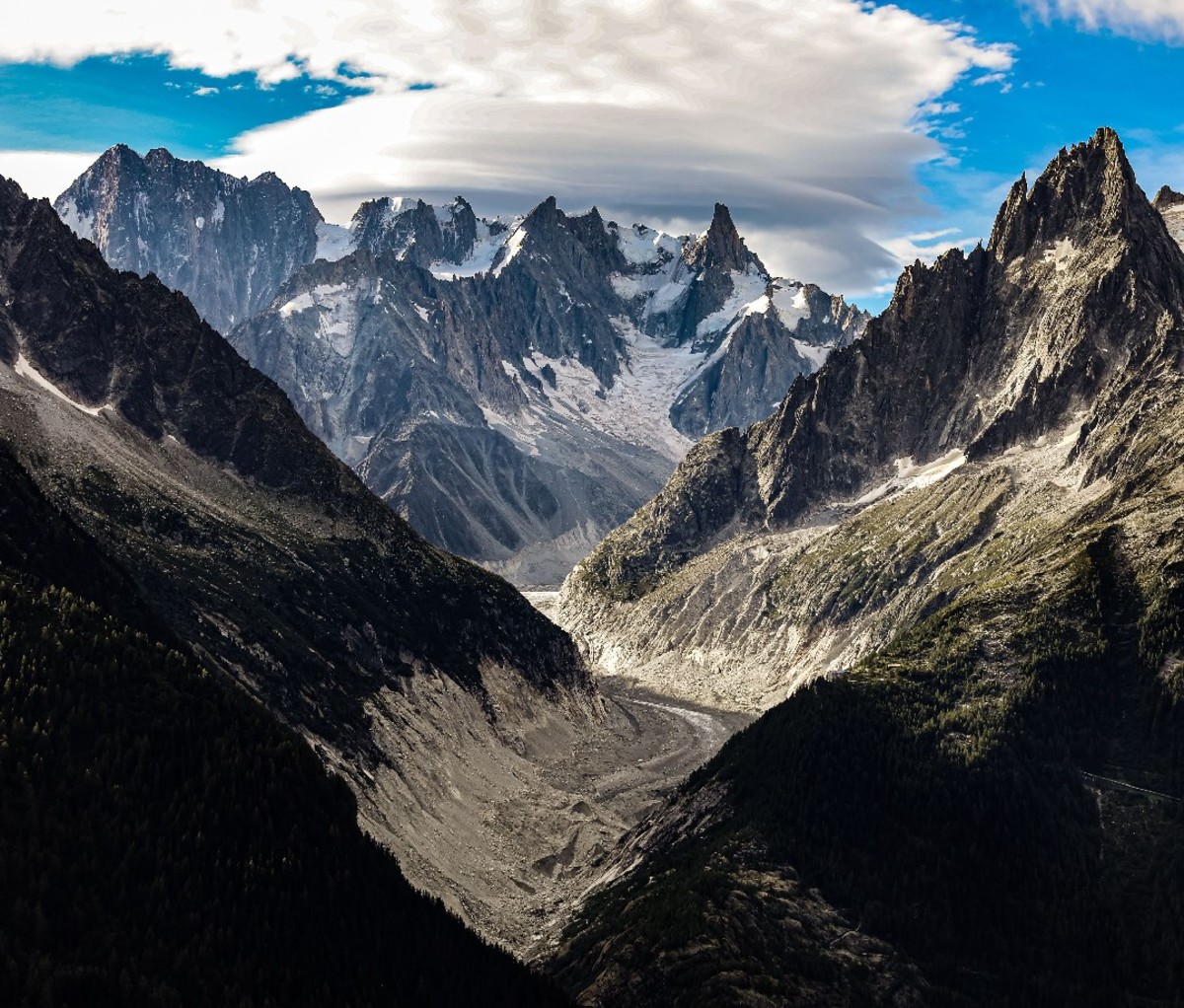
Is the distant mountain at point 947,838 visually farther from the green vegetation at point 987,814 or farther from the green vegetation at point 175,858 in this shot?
the green vegetation at point 175,858

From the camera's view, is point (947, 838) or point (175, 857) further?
point (947, 838)

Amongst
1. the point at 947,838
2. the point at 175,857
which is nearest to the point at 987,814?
the point at 947,838

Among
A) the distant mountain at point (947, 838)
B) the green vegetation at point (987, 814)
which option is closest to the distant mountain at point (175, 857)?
the distant mountain at point (947, 838)

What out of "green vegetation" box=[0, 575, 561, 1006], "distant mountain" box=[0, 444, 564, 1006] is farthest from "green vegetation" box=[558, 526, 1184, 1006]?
"distant mountain" box=[0, 444, 564, 1006]

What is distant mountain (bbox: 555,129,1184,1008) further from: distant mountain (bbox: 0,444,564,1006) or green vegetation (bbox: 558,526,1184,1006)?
distant mountain (bbox: 0,444,564,1006)

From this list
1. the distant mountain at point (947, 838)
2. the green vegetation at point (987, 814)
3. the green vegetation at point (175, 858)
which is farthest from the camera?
the green vegetation at point (987, 814)

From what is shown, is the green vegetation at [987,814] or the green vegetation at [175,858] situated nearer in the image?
the green vegetation at [175,858]

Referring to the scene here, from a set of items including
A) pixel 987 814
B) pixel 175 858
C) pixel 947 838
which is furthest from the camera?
pixel 987 814

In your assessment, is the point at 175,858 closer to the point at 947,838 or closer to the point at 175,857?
the point at 175,857
